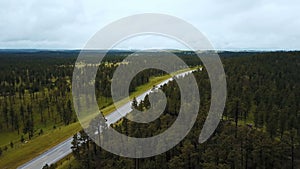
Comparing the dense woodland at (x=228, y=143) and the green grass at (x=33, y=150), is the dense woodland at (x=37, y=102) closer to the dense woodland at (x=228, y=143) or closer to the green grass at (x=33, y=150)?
the green grass at (x=33, y=150)

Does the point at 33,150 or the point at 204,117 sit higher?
the point at 204,117

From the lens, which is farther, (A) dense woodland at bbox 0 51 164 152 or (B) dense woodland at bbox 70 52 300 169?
(A) dense woodland at bbox 0 51 164 152

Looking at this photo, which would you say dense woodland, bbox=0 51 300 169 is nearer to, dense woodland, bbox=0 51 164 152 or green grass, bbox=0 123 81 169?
dense woodland, bbox=0 51 164 152

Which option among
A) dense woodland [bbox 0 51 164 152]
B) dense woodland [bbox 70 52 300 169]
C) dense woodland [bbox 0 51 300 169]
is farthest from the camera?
dense woodland [bbox 0 51 164 152]

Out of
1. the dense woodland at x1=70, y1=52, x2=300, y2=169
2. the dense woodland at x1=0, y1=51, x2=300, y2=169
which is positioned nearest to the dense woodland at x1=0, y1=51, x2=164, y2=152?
the dense woodland at x1=0, y1=51, x2=300, y2=169

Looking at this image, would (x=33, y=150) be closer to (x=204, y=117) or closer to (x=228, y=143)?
(x=204, y=117)

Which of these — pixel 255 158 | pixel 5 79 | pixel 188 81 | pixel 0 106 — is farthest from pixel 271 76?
pixel 5 79

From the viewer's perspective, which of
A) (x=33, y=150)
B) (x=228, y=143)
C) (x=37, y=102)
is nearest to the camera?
(x=228, y=143)

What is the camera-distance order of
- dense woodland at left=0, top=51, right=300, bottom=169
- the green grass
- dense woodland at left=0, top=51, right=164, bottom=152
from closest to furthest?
dense woodland at left=0, top=51, right=300, bottom=169 < the green grass < dense woodland at left=0, top=51, right=164, bottom=152

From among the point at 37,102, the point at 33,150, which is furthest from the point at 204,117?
the point at 37,102

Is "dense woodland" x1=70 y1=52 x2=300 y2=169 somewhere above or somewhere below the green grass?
above

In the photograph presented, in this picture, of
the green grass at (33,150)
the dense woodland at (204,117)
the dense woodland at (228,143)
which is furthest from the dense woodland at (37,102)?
the dense woodland at (228,143)
